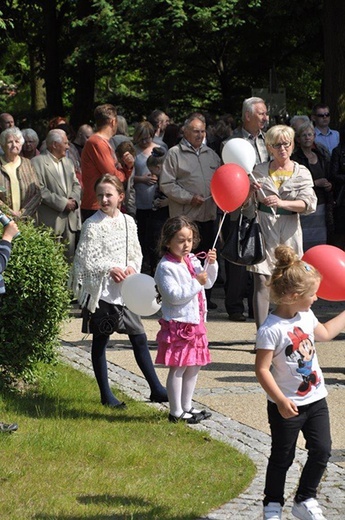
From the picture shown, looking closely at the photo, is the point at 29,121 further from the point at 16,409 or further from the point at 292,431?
the point at 292,431

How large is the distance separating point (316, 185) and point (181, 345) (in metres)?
5.81

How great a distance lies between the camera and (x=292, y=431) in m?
5.59

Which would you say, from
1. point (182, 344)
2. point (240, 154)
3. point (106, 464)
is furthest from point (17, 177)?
point (106, 464)

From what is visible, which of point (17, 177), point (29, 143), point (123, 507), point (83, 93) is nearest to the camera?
point (123, 507)

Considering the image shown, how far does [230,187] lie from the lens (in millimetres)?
8523

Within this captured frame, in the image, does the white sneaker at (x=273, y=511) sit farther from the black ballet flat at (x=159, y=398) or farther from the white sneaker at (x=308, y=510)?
the black ballet flat at (x=159, y=398)

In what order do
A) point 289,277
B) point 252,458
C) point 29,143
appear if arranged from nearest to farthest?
1. point 289,277
2. point 252,458
3. point 29,143

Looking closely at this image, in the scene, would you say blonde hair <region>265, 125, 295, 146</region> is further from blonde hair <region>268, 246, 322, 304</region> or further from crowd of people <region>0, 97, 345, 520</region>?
blonde hair <region>268, 246, 322, 304</region>

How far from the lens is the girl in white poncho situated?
7891 millimetres

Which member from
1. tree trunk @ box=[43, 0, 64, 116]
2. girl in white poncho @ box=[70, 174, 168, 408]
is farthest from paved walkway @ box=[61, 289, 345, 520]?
tree trunk @ box=[43, 0, 64, 116]

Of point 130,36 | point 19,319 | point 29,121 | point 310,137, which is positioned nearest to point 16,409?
point 19,319

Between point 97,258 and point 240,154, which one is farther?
point 240,154

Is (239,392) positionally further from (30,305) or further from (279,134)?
(279,134)

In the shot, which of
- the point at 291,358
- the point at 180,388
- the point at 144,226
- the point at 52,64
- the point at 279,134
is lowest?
the point at 180,388
